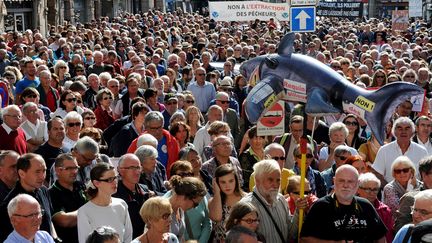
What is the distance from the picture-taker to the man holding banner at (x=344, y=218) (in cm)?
604

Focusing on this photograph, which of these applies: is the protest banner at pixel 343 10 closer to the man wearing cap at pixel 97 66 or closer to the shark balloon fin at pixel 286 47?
the man wearing cap at pixel 97 66

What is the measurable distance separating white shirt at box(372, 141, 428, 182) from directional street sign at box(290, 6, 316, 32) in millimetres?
1600

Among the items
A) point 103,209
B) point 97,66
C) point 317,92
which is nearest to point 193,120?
point 317,92

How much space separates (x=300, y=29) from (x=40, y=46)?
10.8 metres

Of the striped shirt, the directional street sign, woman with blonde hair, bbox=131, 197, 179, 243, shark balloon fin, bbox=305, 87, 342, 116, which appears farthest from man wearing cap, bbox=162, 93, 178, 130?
woman with blonde hair, bbox=131, 197, 179, 243

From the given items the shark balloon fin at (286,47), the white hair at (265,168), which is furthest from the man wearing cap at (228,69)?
the white hair at (265,168)

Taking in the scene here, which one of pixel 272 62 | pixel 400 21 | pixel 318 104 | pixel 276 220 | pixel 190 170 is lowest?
pixel 276 220

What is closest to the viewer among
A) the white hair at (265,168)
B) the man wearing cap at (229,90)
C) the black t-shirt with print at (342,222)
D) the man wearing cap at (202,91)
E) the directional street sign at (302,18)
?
the black t-shirt with print at (342,222)

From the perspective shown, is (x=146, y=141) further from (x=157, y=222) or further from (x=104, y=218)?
(x=157, y=222)

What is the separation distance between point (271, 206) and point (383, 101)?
4.62ft

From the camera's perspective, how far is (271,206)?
6422 millimetres

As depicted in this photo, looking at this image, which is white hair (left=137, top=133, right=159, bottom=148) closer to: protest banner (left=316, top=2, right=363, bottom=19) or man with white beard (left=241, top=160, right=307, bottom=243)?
man with white beard (left=241, top=160, right=307, bottom=243)

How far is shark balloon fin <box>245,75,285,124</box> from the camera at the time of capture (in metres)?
7.31

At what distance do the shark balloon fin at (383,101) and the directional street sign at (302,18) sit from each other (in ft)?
7.38
